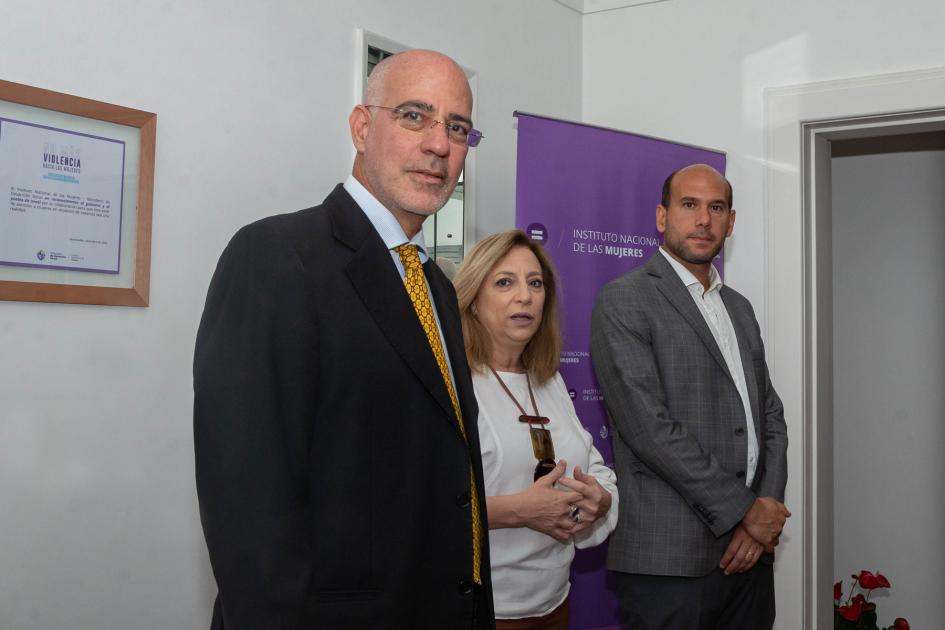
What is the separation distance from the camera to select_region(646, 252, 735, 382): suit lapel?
2.74m

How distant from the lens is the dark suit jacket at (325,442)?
114cm

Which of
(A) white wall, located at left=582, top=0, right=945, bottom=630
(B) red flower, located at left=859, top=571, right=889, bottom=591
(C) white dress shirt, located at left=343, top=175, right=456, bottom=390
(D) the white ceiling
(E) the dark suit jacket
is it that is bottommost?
(B) red flower, located at left=859, top=571, right=889, bottom=591

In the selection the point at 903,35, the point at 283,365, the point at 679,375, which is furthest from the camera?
the point at 903,35

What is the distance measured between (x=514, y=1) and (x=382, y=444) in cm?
312

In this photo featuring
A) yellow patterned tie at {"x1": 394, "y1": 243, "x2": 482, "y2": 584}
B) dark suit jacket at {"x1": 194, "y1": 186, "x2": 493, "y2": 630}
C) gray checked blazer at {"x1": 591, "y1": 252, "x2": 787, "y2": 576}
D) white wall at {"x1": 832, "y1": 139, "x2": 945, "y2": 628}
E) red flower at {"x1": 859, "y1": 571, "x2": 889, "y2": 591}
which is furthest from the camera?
white wall at {"x1": 832, "y1": 139, "x2": 945, "y2": 628}

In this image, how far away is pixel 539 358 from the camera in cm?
253

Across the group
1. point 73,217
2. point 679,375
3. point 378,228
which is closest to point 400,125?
point 378,228

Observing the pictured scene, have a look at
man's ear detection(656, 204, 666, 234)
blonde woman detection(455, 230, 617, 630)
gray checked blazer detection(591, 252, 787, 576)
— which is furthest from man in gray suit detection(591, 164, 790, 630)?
blonde woman detection(455, 230, 617, 630)

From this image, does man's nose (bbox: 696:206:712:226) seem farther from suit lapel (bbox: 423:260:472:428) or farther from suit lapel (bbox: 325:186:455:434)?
suit lapel (bbox: 325:186:455:434)

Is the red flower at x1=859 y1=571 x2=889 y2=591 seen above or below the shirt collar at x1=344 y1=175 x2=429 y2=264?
below

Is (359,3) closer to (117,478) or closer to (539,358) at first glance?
(539,358)

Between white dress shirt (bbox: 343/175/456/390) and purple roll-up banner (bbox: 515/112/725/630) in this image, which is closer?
white dress shirt (bbox: 343/175/456/390)

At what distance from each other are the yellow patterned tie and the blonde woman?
0.64 meters

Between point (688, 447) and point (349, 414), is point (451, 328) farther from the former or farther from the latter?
point (688, 447)
